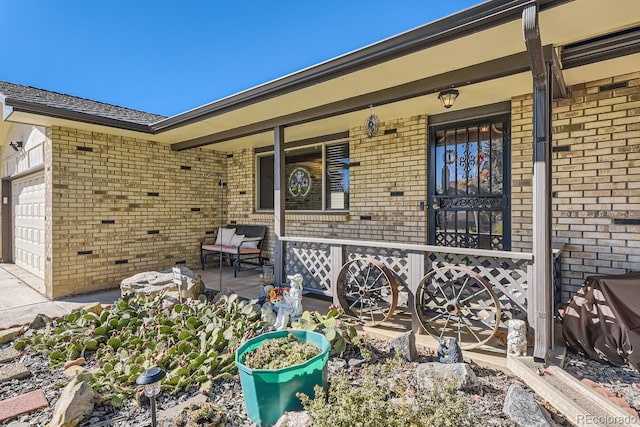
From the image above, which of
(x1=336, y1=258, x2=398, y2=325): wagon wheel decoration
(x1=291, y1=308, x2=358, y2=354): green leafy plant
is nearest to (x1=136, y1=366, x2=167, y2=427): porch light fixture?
(x1=291, y1=308, x2=358, y2=354): green leafy plant

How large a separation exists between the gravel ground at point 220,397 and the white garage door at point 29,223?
419 centimetres

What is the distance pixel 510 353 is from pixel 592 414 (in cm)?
72

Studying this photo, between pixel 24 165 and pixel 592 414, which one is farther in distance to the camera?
pixel 24 165

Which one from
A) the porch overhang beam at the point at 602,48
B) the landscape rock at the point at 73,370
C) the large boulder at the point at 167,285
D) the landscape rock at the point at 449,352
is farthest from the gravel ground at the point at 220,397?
the porch overhang beam at the point at 602,48

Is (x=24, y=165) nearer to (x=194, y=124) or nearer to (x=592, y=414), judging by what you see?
(x=194, y=124)

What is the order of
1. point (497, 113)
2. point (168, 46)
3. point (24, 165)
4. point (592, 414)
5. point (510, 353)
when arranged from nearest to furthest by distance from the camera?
point (592, 414) → point (510, 353) → point (497, 113) → point (24, 165) → point (168, 46)

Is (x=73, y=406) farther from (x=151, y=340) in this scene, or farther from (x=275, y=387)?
(x=275, y=387)

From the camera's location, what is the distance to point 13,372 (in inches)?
106

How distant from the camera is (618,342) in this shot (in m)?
2.68

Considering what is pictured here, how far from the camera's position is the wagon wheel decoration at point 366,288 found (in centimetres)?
354

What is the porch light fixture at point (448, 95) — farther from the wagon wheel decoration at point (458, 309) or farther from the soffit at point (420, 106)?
the wagon wheel decoration at point (458, 309)

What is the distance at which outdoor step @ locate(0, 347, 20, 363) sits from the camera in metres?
3.01

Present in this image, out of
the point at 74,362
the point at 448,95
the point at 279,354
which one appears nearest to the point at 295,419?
the point at 279,354

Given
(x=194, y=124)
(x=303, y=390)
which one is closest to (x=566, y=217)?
(x=303, y=390)
